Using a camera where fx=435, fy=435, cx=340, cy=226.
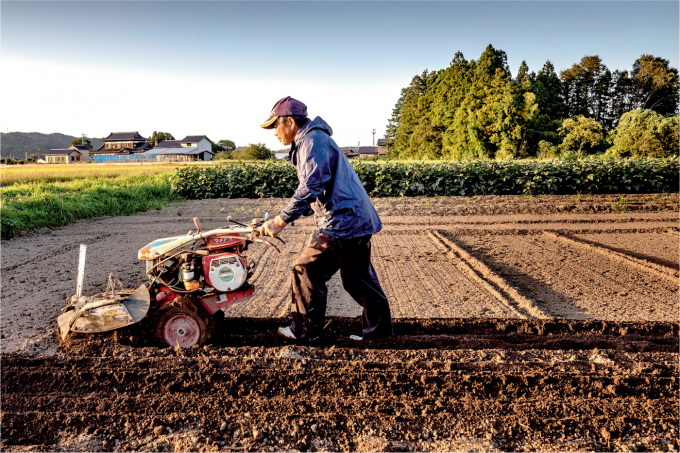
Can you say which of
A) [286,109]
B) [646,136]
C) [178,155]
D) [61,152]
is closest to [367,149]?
[178,155]

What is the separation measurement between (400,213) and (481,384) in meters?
9.49

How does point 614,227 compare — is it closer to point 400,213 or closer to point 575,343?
point 400,213

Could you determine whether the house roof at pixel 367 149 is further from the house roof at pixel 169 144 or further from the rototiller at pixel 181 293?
the rototiller at pixel 181 293

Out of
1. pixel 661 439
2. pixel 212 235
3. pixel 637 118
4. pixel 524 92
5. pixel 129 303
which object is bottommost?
pixel 661 439

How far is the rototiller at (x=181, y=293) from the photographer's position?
3.68m

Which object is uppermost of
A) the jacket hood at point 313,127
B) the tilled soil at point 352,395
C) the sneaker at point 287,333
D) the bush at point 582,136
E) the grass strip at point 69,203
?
the bush at point 582,136

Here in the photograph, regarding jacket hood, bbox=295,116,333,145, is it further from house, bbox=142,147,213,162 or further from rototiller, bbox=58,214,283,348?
house, bbox=142,147,213,162

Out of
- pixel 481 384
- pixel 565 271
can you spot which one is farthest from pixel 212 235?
pixel 565 271

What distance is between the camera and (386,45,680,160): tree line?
36625mm

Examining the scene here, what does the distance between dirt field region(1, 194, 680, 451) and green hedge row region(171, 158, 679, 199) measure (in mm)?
9396

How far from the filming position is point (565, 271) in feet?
22.1

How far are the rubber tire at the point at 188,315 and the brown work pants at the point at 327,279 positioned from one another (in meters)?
0.76

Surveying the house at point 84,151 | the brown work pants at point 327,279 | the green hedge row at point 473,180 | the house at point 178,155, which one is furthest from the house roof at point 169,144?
the brown work pants at point 327,279

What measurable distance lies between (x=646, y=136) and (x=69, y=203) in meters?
36.5
